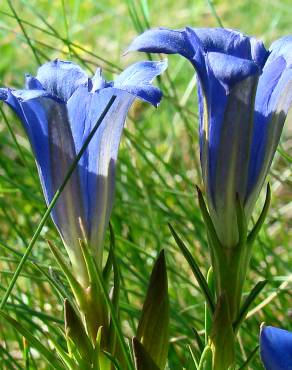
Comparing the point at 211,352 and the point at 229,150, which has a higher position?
the point at 229,150

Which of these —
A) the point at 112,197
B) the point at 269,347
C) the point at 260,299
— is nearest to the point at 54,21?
the point at 260,299

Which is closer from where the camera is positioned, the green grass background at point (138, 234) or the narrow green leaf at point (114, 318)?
the narrow green leaf at point (114, 318)

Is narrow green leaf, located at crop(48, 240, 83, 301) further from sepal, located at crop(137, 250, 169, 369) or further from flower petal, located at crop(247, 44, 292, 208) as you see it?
flower petal, located at crop(247, 44, 292, 208)

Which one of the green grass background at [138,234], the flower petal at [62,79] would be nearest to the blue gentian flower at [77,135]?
the flower petal at [62,79]

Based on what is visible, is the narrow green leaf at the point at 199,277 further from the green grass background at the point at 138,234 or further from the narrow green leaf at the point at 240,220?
the green grass background at the point at 138,234

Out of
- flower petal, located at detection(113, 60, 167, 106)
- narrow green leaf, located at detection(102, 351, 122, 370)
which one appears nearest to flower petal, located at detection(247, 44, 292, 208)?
flower petal, located at detection(113, 60, 167, 106)

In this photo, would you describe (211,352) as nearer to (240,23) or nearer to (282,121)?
(282,121)

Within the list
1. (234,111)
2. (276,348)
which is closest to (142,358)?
(276,348)
